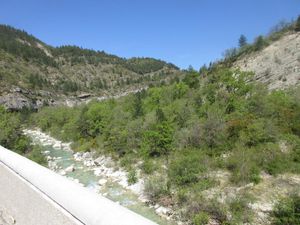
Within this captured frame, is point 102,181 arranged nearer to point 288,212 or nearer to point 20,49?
point 288,212

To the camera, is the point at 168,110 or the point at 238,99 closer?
the point at 238,99

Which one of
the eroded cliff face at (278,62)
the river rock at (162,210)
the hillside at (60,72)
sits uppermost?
the hillside at (60,72)

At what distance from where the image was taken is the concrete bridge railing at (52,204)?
418 centimetres

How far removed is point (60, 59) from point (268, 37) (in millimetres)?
112012

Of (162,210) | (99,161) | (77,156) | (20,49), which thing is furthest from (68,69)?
(162,210)

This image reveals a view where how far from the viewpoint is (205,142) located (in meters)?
24.2

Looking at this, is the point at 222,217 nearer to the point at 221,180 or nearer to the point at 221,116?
the point at 221,180

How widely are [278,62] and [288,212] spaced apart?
32999 millimetres

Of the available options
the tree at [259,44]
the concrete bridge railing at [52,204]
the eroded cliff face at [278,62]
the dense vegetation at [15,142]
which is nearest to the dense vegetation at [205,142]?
→ the eroded cliff face at [278,62]

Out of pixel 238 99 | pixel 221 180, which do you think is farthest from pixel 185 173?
pixel 238 99

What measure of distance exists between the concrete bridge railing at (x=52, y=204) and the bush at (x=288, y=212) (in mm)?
10779

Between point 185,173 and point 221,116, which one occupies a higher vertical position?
point 221,116

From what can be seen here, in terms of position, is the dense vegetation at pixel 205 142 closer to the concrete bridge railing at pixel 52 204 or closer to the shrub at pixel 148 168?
the shrub at pixel 148 168

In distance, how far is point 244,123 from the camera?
2414 cm
